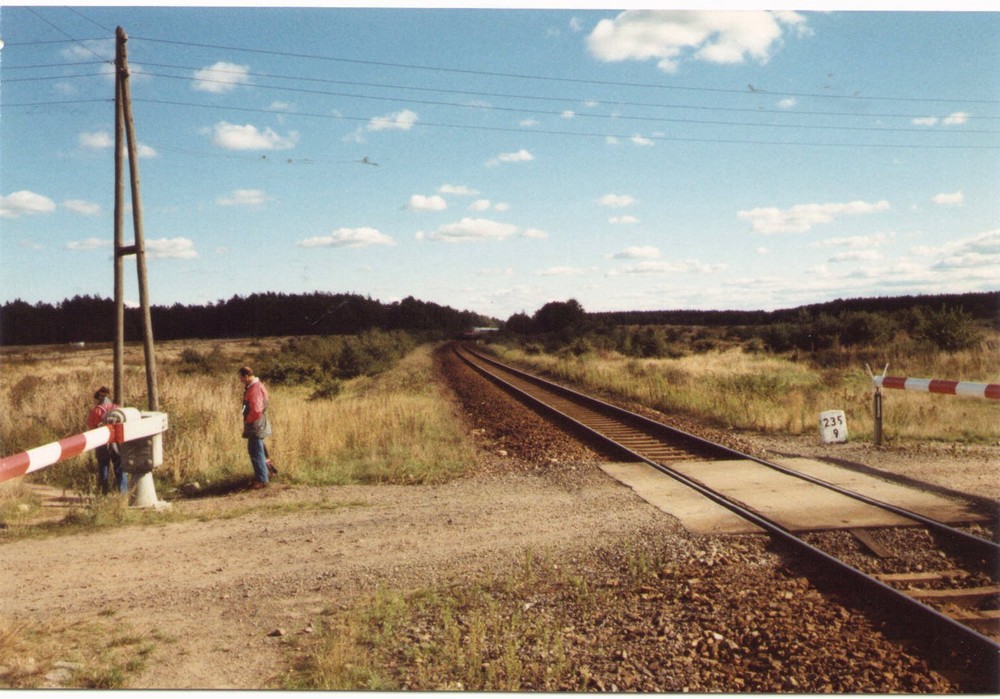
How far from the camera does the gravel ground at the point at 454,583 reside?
3.92m

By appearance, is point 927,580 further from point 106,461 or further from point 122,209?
point 122,209

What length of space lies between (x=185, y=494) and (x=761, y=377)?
14.9 m

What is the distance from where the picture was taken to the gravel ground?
392 centimetres

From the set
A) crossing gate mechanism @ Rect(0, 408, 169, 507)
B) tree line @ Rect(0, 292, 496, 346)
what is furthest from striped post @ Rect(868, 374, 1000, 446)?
tree line @ Rect(0, 292, 496, 346)

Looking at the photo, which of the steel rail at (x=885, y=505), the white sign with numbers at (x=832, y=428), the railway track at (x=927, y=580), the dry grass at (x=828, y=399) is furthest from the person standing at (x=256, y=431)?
the dry grass at (x=828, y=399)

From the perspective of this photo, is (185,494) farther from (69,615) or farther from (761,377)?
(761,377)

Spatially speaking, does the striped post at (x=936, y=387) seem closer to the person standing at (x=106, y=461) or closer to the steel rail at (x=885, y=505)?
the steel rail at (x=885, y=505)

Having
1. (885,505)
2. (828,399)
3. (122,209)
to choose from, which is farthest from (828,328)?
(122,209)

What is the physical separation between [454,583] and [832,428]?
790 centimetres

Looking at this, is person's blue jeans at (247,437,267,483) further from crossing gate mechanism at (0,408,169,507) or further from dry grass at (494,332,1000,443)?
dry grass at (494,332,1000,443)

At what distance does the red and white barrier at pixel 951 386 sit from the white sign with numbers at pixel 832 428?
79 centimetres

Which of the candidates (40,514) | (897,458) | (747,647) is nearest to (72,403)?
(40,514)

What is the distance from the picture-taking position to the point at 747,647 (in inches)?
160

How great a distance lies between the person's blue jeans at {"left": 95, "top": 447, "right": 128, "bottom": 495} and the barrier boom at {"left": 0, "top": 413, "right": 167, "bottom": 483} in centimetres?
105
